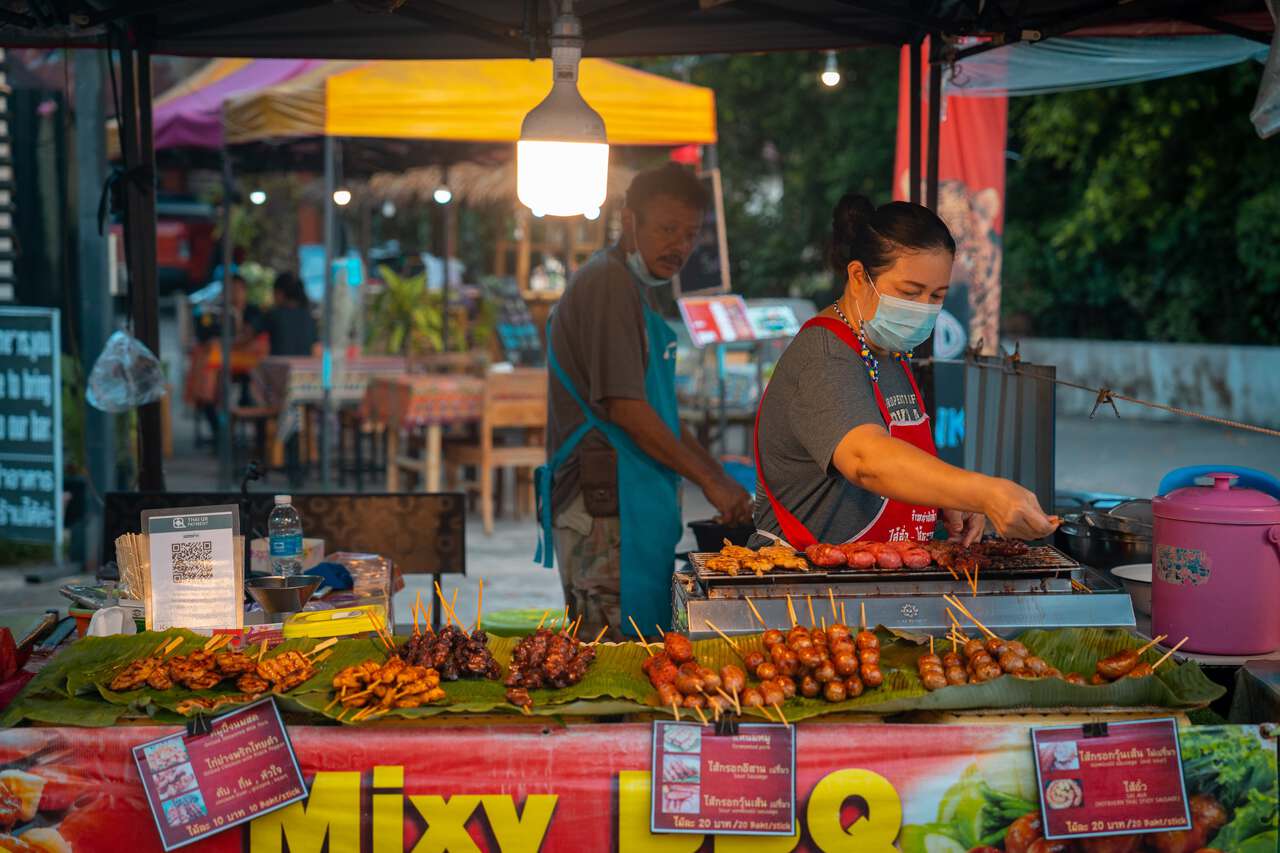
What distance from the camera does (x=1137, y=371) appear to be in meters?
17.0

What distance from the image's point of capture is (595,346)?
4.36 meters

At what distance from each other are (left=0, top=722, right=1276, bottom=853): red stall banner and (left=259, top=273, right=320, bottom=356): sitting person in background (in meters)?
10.3

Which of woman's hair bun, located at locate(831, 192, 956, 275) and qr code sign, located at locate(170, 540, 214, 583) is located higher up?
woman's hair bun, located at locate(831, 192, 956, 275)

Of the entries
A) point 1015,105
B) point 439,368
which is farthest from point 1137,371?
point 439,368

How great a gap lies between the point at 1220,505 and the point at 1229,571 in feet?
0.52

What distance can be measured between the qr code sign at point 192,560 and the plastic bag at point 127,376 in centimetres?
224

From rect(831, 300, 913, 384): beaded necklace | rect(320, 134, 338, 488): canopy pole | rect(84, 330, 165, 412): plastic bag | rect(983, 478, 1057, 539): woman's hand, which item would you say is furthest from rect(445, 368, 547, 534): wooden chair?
rect(983, 478, 1057, 539): woman's hand

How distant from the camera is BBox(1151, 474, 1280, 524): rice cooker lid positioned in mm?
3041

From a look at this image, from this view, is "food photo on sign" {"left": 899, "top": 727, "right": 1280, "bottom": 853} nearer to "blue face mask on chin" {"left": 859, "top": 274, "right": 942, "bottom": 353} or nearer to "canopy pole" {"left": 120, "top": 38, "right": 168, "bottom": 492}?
"blue face mask on chin" {"left": 859, "top": 274, "right": 942, "bottom": 353}

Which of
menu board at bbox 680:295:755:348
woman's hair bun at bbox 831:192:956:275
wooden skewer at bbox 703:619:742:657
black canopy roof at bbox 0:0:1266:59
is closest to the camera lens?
wooden skewer at bbox 703:619:742:657

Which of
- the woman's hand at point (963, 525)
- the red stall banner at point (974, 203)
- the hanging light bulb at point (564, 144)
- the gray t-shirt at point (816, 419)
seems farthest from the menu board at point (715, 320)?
the gray t-shirt at point (816, 419)

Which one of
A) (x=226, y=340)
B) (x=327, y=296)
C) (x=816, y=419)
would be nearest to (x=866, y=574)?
(x=816, y=419)

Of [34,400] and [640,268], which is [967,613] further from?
[34,400]

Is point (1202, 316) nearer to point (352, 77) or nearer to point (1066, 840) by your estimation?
point (352, 77)
